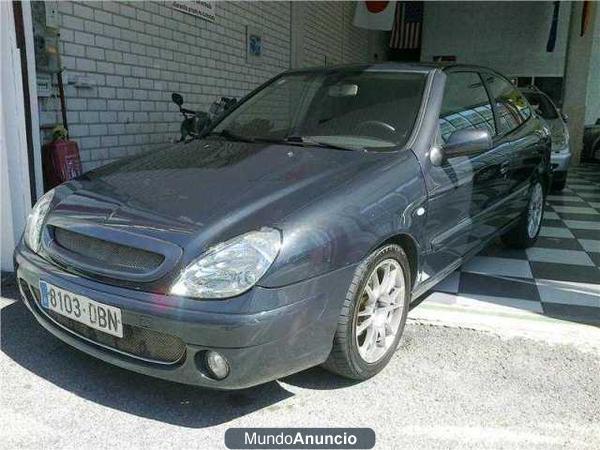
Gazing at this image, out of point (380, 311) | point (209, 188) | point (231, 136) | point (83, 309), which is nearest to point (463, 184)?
point (380, 311)

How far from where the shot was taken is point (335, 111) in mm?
3406

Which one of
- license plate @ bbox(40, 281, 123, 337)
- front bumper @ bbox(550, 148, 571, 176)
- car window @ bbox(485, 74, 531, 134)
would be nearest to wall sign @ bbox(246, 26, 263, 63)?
car window @ bbox(485, 74, 531, 134)

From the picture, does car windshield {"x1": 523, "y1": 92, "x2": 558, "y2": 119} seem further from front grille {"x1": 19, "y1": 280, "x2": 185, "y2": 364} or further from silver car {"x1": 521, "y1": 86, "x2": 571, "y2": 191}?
front grille {"x1": 19, "y1": 280, "x2": 185, "y2": 364}

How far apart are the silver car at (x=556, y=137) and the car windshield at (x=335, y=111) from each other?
4.52 m

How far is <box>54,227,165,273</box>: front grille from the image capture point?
7.29ft

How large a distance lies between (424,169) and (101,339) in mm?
1742

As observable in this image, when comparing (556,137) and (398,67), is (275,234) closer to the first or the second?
(398,67)

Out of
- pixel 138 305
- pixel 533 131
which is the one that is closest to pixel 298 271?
pixel 138 305

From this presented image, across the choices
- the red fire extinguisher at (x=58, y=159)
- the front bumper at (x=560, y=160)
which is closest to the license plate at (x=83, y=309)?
the red fire extinguisher at (x=58, y=159)

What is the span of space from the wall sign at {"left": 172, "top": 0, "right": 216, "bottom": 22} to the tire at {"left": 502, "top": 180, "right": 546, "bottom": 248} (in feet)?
13.0

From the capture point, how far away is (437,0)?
1734 cm

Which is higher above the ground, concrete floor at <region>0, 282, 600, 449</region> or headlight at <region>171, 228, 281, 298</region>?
headlight at <region>171, 228, 281, 298</region>

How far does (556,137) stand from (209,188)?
6707mm

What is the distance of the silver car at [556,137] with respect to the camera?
25.4 feet
